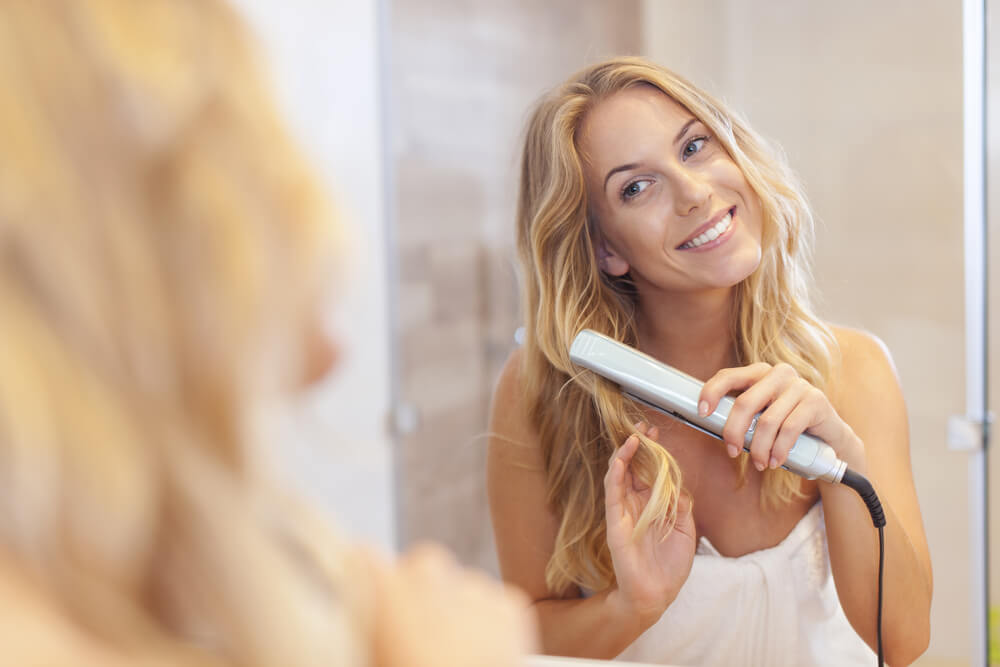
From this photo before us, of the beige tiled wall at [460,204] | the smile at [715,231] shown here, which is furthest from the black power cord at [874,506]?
the beige tiled wall at [460,204]

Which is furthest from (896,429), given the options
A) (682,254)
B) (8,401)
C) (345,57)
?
(345,57)

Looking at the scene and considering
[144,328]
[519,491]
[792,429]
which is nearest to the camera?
[144,328]

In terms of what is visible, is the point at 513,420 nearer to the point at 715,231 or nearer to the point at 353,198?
the point at 715,231

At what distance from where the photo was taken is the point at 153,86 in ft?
1.17

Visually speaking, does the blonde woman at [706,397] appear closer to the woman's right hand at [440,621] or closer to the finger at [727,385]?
the finger at [727,385]

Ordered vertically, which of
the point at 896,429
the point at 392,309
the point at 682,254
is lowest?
the point at 392,309

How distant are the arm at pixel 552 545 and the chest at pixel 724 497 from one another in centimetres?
2

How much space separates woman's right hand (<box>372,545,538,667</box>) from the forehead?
→ 0.36m

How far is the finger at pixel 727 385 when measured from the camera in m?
0.68

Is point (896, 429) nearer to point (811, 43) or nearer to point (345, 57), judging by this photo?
point (811, 43)

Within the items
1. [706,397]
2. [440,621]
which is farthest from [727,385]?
[440,621]

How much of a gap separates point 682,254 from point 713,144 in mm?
91

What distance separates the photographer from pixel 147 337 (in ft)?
1.17

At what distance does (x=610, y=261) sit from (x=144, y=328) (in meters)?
0.43
